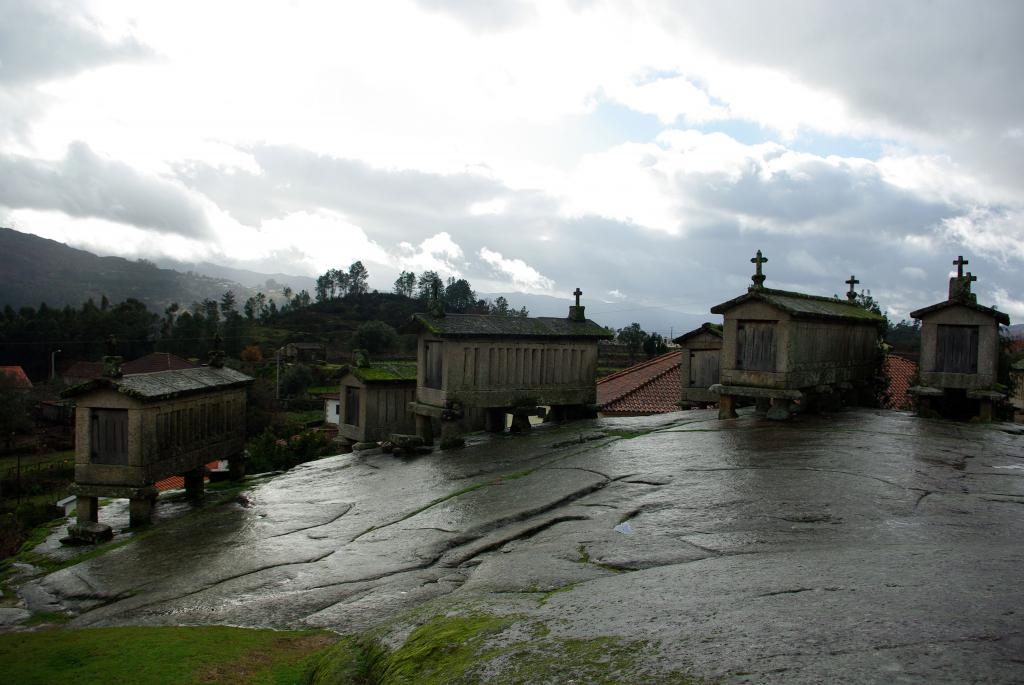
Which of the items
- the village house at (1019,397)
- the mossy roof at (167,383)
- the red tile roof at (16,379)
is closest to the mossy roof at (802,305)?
the village house at (1019,397)

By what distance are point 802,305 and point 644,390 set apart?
1188 cm

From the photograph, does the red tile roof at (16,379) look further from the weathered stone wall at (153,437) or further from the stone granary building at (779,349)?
the stone granary building at (779,349)

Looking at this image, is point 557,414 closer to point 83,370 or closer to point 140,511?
point 140,511

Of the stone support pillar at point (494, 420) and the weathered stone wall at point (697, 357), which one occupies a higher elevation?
the weathered stone wall at point (697, 357)

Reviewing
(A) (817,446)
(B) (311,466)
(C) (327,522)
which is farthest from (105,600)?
(A) (817,446)

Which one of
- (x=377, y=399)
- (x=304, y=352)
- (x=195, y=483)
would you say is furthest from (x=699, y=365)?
(x=304, y=352)

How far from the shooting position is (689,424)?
19.6 m

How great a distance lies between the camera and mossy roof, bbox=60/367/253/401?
52.4 feet

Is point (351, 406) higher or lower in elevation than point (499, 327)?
lower

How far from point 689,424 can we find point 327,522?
9592 mm

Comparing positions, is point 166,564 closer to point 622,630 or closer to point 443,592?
point 443,592

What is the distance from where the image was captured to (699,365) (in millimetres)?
25172

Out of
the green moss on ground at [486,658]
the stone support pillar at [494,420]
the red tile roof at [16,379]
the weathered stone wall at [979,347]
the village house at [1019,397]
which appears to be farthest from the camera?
the red tile roof at [16,379]

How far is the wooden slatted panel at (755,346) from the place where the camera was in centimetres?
1842
